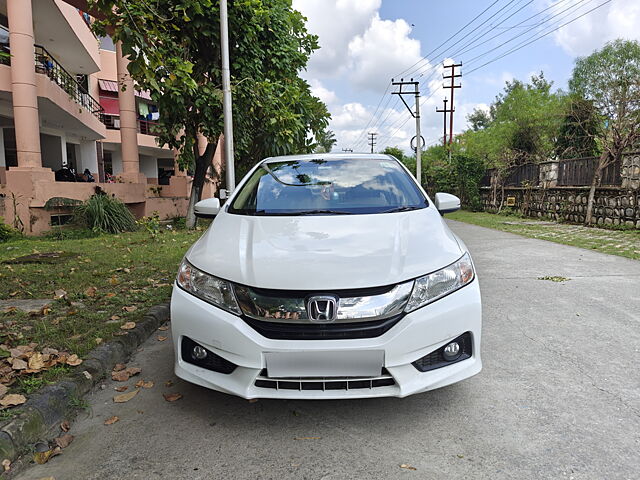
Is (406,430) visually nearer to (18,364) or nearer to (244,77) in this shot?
(18,364)

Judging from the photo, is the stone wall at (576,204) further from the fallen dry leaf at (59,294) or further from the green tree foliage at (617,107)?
the fallen dry leaf at (59,294)

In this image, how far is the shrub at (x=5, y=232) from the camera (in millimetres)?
10314

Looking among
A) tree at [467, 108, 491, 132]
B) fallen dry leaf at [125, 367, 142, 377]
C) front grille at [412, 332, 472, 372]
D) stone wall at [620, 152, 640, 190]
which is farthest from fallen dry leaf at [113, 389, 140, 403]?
tree at [467, 108, 491, 132]

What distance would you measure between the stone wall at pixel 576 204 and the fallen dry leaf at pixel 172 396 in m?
13.1

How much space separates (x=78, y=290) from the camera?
5352 millimetres

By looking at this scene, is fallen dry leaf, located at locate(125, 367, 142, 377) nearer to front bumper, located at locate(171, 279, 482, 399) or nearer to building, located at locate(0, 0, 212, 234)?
front bumper, located at locate(171, 279, 482, 399)

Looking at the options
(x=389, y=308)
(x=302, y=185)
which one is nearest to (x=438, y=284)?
(x=389, y=308)

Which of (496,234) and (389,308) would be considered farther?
(496,234)

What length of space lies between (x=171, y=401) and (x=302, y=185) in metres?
1.86

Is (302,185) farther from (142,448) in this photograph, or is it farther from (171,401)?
(142,448)

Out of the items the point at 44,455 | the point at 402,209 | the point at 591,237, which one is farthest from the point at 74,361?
the point at 591,237

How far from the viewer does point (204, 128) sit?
11.7m

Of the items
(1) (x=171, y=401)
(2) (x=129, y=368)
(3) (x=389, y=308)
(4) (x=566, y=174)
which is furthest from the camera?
(4) (x=566, y=174)

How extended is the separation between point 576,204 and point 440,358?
1466 cm
